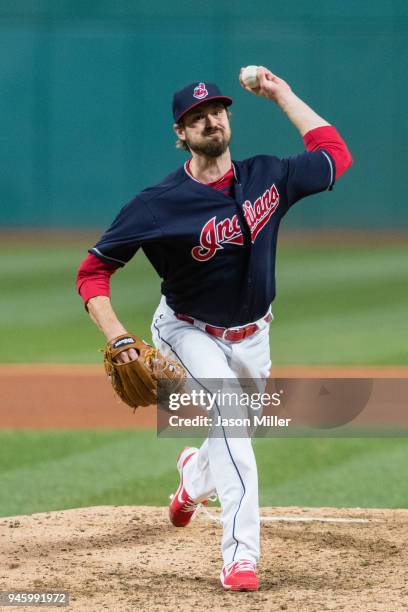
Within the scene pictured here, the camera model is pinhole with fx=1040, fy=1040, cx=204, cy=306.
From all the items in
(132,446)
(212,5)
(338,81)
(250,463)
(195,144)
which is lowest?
(132,446)

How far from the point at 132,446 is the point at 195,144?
129 inches

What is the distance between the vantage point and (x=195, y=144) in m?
4.06

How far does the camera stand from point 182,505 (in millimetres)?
4652

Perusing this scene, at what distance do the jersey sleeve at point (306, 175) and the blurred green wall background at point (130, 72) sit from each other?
1465 cm

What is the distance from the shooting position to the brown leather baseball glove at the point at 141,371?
387 cm

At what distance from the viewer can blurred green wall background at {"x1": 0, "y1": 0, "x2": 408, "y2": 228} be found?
18.8m

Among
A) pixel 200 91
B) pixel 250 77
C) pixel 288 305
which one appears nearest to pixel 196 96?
pixel 200 91

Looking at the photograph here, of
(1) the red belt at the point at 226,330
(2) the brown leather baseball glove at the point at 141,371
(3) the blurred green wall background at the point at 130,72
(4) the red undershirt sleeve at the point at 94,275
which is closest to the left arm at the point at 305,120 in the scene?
(1) the red belt at the point at 226,330

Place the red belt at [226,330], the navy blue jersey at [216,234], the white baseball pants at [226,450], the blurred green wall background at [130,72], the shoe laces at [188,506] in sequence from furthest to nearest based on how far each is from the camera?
the blurred green wall background at [130,72]
the shoe laces at [188,506]
the red belt at [226,330]
the navy blue jersey at [216,234]
the white baseball pants at [226,450]

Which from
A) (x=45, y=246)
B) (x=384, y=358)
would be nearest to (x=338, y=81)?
(x=45, y=246)

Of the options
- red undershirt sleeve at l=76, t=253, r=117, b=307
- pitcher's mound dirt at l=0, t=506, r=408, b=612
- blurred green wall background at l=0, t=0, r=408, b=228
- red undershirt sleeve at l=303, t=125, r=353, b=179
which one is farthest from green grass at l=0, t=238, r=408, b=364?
red undershirt sleeve at l=76, t=253, r=117, b=307

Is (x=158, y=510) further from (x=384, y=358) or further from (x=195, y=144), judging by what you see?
(x=384, y=358)

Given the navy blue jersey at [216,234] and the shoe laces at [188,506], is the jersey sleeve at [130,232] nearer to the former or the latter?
the navy blue jersey at [216,234]

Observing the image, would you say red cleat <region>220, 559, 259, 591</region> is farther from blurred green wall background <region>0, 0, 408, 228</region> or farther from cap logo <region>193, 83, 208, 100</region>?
blurred green wall background <region>0, 0, 408, 228</region>
